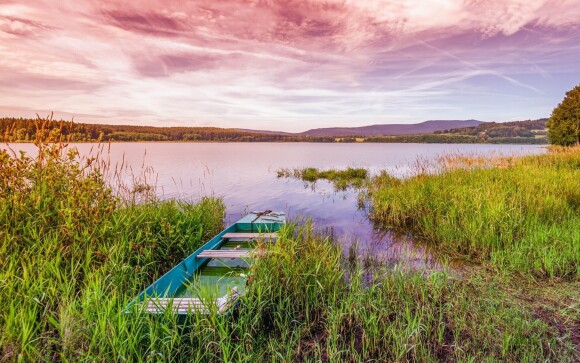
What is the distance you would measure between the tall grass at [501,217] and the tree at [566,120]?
33553 millimetres

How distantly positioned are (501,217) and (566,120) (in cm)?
4248

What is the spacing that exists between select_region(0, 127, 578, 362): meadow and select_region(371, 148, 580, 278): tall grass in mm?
91

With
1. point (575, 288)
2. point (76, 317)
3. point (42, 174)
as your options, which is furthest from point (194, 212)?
point (575, 288)

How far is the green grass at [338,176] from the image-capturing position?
68.6 ft

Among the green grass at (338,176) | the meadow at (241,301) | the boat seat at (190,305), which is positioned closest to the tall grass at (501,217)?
the meadow at (241,301)

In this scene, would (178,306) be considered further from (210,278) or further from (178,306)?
(210,278)

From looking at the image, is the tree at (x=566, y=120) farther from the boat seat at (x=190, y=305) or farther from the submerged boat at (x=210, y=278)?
the boat seat at (x=190, y=305)

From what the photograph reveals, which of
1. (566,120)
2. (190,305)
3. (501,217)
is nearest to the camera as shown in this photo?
(190,305)

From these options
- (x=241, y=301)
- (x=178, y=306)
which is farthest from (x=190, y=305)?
(x=241, y=301)

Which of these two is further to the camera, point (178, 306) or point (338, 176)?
point (338, 176)

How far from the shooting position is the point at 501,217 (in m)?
7.67

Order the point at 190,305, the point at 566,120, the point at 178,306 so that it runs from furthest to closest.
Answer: the point at 566,120, the point at 190,305, the point at 178,306

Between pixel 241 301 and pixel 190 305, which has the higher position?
pixel 190 305

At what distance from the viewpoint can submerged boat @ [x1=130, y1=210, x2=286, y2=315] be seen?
12.1 feet
